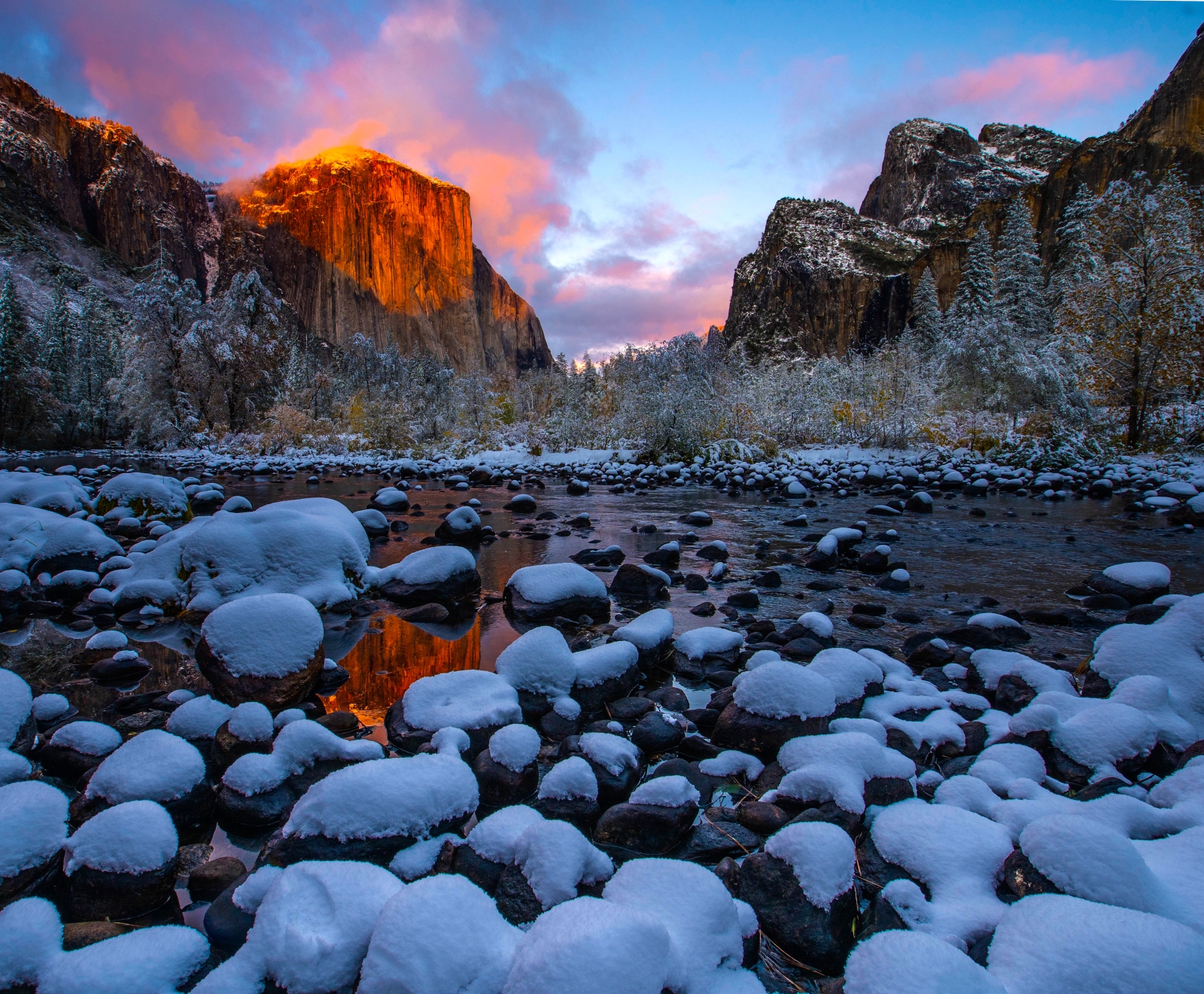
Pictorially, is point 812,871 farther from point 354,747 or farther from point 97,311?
point 97,311

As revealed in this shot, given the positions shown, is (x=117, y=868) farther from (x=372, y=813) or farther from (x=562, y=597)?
→ (x=562, y=597)

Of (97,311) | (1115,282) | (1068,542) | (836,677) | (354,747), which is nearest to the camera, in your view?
(354,747)

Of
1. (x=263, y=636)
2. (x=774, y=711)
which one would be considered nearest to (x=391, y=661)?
(x=263, y=636)

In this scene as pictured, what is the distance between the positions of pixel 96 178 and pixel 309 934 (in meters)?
118

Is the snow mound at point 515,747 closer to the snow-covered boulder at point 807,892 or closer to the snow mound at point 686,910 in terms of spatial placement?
the snow mound at point 686,910

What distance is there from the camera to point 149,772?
2.24 meters

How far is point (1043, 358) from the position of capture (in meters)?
19.5

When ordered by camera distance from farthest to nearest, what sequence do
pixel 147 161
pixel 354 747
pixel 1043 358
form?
pixel 147 161
pixel 1043 358
pixel 354 747

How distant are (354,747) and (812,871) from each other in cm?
193

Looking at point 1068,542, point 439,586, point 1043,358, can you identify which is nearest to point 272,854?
point 439,586

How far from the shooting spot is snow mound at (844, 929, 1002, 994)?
50.2 inches

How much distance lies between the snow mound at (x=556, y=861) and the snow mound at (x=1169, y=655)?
2.96 m

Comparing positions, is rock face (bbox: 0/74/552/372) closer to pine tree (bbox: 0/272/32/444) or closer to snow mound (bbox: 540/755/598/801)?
pine tree (bbox: 0/272/32/444)

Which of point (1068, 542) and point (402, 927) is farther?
point (1068, 542)
